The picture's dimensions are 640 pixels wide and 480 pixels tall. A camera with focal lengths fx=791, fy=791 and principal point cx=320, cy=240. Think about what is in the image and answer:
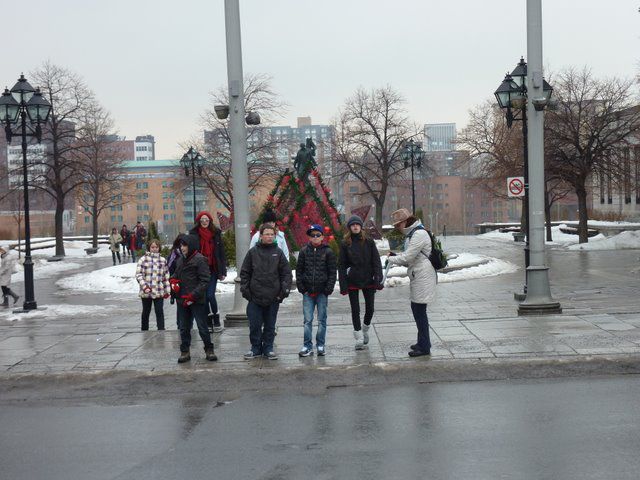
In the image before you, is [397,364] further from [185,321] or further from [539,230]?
[539,230]

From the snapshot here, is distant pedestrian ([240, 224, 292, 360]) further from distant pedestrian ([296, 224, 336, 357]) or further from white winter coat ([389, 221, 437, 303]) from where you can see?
white winter coat ([389, 221, 437, 303])

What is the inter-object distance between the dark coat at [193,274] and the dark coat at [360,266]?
1651 mm

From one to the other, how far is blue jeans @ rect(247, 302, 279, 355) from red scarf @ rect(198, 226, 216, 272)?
2112 mm

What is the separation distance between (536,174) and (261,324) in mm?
5785

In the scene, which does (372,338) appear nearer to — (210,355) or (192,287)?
(210,355)

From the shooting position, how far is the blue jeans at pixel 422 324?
9.41 m

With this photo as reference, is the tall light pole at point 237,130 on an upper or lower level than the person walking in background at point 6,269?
upper

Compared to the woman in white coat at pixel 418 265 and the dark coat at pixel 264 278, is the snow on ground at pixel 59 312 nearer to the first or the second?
the dark coat at pixel 264 278

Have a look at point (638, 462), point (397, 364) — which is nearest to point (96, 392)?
point (397, 364)

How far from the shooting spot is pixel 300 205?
24.9 m

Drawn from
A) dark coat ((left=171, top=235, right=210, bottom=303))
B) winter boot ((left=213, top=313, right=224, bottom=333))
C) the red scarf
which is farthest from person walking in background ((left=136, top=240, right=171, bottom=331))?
dark coat ((left=171, top=235, right=210, bottom=303))

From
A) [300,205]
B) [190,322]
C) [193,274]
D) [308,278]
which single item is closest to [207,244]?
[190,322]

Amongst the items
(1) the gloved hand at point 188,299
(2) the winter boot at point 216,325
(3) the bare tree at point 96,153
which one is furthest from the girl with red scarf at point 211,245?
(3) the bare tree at point 96,153

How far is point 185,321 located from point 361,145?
48689mm
